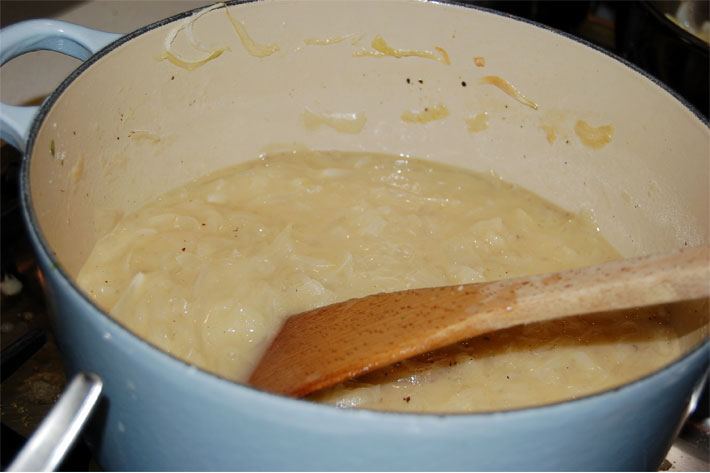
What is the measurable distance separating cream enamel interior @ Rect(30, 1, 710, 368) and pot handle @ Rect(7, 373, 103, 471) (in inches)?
17.4

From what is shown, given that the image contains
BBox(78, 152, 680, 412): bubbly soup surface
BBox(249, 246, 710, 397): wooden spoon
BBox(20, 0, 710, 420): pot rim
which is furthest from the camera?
BBox(78, 152, 680, 412): bubbly soup surface

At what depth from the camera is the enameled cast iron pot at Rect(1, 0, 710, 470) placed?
0.66m

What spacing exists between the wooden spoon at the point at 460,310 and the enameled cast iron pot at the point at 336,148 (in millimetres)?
124

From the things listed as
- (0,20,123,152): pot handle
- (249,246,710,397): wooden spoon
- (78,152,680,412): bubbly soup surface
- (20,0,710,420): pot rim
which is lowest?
(78,152,680,412): bubbly soup surface

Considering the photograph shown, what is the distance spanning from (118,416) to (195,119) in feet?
2.26

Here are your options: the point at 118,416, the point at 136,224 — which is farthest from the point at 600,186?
the point at 118,416

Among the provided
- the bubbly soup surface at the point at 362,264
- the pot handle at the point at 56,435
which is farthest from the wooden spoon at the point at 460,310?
the pot handle at the point at 56,435

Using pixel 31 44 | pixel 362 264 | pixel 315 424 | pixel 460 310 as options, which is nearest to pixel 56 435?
pixel 315 424

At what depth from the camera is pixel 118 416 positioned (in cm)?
77

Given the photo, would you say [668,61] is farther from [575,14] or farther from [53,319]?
[53,319]

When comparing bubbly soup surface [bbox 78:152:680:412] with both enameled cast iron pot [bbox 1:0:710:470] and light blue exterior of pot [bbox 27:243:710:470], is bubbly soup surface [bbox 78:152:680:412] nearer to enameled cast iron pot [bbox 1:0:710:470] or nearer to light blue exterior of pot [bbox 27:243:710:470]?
enameled cast iron pot [bbox 1:0:710:470]

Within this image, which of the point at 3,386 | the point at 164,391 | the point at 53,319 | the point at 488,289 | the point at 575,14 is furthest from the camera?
the point at 575,14

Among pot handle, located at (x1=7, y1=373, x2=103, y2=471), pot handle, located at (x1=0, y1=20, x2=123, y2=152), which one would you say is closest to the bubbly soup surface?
pot handle, located at (x1=0, y1=20, x2=123, y2=152)

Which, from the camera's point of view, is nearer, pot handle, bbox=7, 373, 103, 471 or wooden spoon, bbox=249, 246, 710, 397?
pot handle, bbox=7, 373, 103, 471
